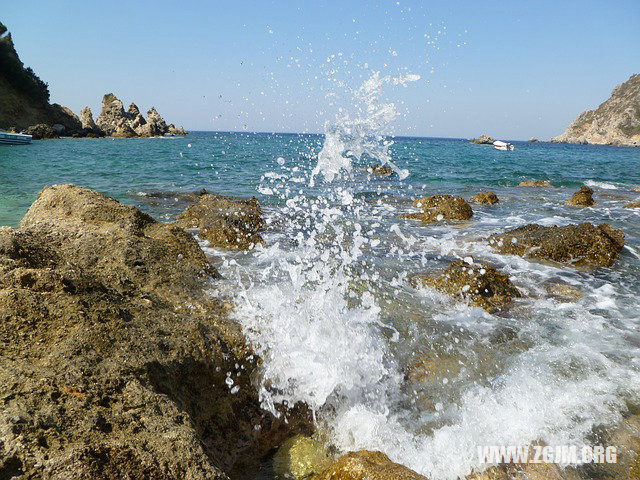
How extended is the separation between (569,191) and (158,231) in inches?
699

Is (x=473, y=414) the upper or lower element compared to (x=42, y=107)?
lower

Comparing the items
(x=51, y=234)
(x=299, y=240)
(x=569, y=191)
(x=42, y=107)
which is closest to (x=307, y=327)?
(x=51, y=234)

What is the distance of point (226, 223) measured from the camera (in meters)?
7.72

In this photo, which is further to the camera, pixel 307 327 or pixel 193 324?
pixel 307 327

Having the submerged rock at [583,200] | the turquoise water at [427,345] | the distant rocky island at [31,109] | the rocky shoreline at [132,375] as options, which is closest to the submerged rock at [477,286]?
Answer: the turquoise water at [427,345]

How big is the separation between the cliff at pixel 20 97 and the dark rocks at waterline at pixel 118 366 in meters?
59.1

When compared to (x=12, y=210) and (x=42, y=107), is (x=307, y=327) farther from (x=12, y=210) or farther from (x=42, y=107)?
(x=42, y=107)

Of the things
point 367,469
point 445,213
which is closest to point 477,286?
point 367,469

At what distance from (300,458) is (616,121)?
13257cm

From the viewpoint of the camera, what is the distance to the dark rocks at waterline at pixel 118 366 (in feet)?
5.59

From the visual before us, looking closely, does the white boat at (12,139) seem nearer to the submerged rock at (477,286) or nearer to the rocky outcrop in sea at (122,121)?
the rocky outcrop in sea at (122,121)

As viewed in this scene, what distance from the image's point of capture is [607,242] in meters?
7.17

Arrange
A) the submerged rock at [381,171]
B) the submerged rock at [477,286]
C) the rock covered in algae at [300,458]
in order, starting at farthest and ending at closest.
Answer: the submerged rock at [381,171] < the submerged rock at [477,286] < the rock covered in algae at [300,458]

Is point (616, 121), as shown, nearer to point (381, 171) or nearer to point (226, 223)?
point (381, 171)
